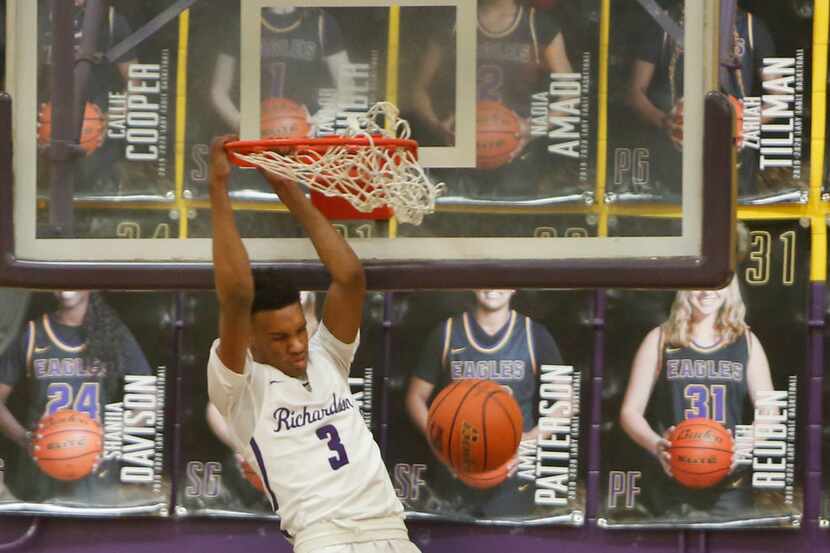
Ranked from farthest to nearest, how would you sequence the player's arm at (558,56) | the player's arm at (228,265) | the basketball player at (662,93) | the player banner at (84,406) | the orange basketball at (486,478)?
the player banner at (84,406) < the orange basketball at (486,478) < the player's arm at (558,56) < the basketball player at (662,93) < the player's arm at (228,265)

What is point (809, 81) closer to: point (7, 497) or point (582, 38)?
point (582, 38)

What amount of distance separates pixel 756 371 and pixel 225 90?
2.88 meters

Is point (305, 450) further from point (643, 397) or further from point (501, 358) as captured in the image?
point (643, 397)

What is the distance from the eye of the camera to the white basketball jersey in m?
3.75

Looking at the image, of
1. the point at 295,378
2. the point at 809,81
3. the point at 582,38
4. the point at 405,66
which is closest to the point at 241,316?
the point at 295,378

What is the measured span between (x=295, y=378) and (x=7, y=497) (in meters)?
→ 2.81

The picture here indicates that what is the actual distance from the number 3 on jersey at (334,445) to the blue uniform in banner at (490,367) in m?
2.26

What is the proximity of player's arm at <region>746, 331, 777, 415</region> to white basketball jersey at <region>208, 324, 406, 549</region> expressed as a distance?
2.57 metres

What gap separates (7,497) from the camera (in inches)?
243

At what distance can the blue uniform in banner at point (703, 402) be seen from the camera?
600cm

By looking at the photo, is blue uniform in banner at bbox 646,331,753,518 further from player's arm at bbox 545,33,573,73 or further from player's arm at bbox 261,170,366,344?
player's arm at bbox 261,170,366,344

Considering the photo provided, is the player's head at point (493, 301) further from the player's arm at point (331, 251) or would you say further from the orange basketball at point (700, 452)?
the player's arm at point (331, 251)

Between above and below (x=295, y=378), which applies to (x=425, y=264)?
above

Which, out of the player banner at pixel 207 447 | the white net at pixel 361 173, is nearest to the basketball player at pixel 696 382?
the player banner at pixel 207 447
